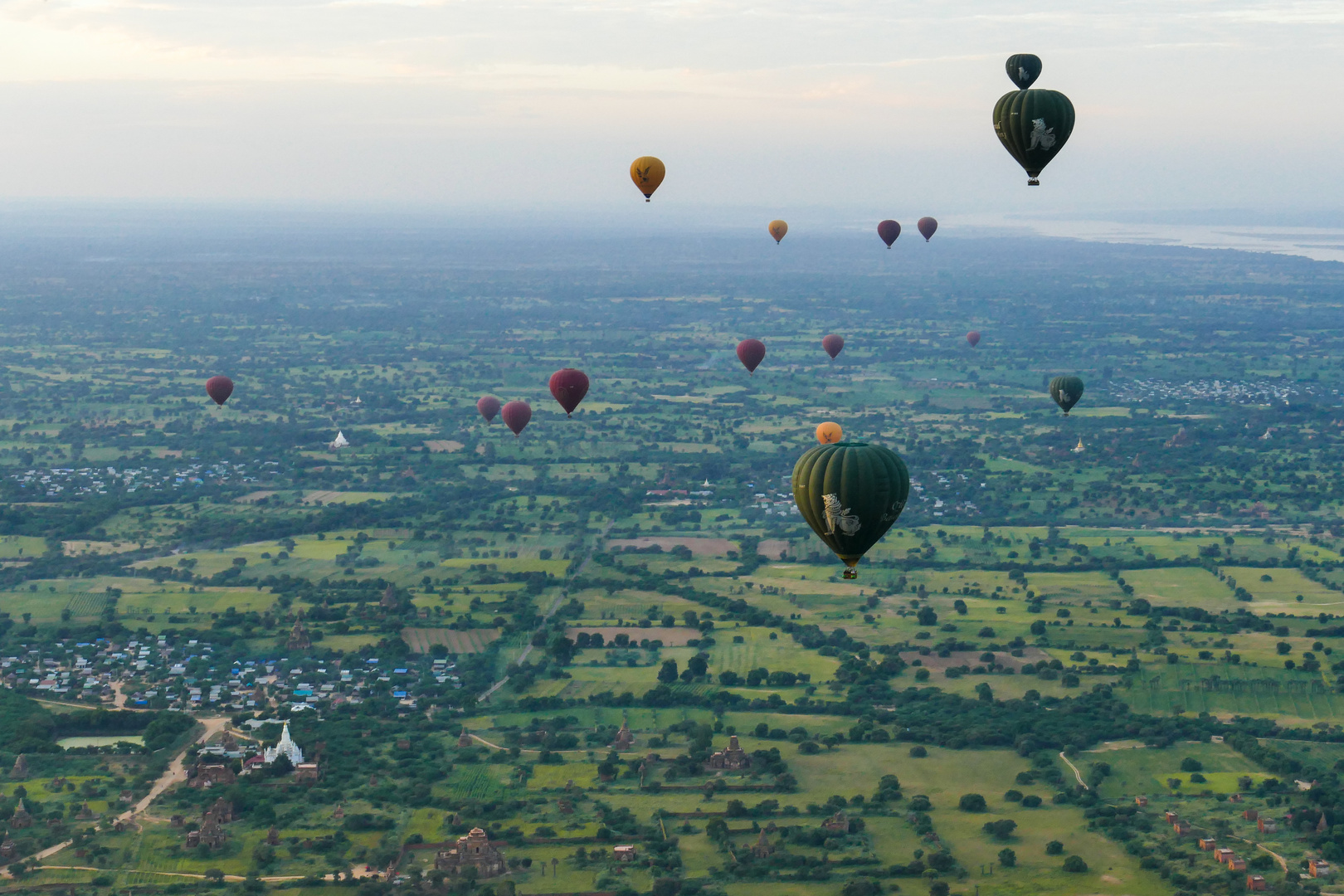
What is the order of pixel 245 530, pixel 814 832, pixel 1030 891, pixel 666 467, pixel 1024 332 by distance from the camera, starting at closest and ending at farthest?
1. pixel 1030 891
2. pixel 814 832
3. pixel 245 530
4. pixel 666 467
5. pixel 1024 332

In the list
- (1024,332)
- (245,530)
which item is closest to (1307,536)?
(245,530)

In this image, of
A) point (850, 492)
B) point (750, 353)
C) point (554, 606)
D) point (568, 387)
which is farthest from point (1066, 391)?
point (850, 492)

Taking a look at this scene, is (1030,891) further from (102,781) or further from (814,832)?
(102,781)

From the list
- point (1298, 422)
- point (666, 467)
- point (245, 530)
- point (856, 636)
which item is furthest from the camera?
point (1298, 422)

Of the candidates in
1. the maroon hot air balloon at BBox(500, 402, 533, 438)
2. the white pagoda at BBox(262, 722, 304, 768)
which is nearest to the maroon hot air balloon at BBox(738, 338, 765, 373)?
the maroon hot air balloon at BBox(500, 402, 533, 438)

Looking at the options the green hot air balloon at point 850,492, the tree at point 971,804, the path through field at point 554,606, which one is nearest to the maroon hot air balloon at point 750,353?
the path through field at point 554,606

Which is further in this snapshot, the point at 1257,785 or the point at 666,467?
the point at 666,467
